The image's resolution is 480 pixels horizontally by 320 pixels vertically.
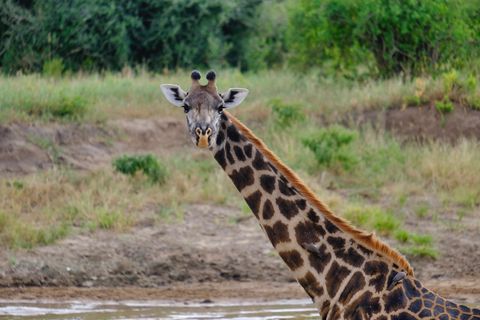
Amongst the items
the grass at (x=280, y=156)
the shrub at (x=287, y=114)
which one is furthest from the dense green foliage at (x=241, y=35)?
the shrub at (x=287, y=114)

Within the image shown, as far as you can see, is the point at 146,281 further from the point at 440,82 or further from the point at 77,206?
the point at 440,82

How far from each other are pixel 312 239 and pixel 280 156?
8015 millimetres

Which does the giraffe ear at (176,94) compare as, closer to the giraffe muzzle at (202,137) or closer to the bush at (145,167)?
the giraffe muzzle at (202,137)

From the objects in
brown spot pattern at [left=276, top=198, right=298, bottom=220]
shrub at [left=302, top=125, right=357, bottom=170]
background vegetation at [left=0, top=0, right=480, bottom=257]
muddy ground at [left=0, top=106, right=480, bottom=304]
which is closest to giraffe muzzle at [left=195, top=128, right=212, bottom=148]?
brown spot pattern at [left=276, top=198, right=298, bottom=220]

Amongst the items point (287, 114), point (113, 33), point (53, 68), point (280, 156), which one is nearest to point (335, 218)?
point (280, 156)

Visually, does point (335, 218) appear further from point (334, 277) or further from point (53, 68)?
point (53, 68)

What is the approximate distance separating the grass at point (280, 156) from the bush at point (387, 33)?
893 mm

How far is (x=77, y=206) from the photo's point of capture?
44.4ft

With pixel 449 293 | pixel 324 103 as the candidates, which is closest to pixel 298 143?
pixel 324 103

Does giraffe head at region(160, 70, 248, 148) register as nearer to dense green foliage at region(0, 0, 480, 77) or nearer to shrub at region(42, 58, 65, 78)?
dense green foliage at region(0, 0, 480, 77)

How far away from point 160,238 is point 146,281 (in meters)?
0.77

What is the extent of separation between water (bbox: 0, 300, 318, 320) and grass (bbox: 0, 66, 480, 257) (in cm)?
140

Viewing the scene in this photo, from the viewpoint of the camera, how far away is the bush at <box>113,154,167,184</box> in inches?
572

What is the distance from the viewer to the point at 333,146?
15508mm
